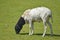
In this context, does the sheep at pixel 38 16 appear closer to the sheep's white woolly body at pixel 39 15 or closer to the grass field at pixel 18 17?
the sheep's white woolly body at pixel 39 15

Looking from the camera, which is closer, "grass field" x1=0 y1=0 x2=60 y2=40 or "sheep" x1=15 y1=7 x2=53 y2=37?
"sheep" x1=15 y1=7 x2=53 y2=37

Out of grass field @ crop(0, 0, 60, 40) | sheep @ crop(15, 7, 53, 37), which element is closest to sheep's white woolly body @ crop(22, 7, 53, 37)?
sheep @ crop(15, 7, 53, 37)

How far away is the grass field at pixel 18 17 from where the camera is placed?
11976mm

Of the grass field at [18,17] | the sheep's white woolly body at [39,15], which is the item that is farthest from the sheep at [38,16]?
the grass field at [18,17]

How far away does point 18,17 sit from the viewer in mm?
16781

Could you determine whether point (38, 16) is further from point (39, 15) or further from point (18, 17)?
point (18, 17)

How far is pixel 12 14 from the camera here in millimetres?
17922

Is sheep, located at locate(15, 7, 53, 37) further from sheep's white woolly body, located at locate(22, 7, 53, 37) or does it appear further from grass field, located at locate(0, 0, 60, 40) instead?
grass field, located at locate(0, 0, 60, 40)

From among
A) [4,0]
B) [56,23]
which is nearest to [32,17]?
[56,23]

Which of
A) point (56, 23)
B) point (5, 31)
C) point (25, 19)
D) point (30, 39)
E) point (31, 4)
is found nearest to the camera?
point (30, 39)

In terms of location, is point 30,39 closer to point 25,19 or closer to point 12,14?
point 25,19

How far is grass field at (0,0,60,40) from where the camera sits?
39.3ft

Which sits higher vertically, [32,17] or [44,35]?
[32,17]

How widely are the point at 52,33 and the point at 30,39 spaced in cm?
112
